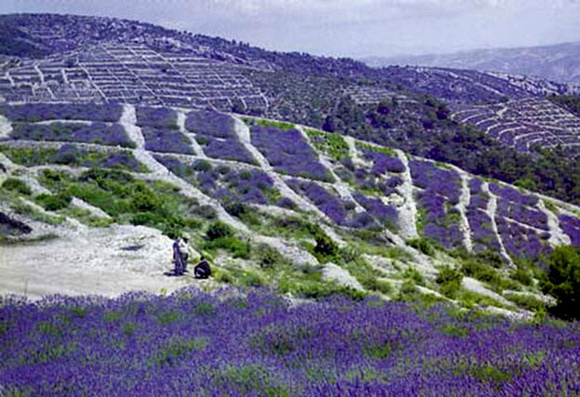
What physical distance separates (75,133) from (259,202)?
16624 mm

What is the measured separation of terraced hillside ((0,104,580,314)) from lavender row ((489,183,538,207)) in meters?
0.11

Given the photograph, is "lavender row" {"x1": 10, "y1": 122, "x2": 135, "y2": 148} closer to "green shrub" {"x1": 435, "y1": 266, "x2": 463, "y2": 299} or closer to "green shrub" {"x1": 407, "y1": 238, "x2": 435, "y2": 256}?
"green shrub" {"x1": 407, "y1": 238, "x2": 435, "y2": 256}

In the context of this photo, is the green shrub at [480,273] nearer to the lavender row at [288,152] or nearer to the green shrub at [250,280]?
the green shrub at [250,280]

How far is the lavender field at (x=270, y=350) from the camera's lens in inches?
200

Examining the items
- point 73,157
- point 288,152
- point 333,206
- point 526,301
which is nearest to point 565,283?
point 526,301

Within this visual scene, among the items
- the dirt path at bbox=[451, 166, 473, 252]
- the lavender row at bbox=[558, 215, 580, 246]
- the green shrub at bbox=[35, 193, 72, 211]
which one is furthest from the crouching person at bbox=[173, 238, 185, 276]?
the lavender row at bbox=[558, 215, 580, 246]

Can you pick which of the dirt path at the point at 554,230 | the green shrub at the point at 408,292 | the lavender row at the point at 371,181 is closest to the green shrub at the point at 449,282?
the green shrub at the point at 408,292

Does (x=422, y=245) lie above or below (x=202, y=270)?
below

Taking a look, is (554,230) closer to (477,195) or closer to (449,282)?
(477,195)

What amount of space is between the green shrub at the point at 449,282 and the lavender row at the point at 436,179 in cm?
1835

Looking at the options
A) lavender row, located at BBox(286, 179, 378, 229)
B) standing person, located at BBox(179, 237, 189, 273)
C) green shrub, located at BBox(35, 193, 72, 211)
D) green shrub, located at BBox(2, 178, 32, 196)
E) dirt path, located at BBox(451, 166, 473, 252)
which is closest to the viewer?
standing person, located at BBox(179, 237, 189, 273)

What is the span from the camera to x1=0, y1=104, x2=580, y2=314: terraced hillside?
1898 centimetres

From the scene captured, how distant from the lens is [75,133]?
129ft

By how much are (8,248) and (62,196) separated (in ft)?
20.5
